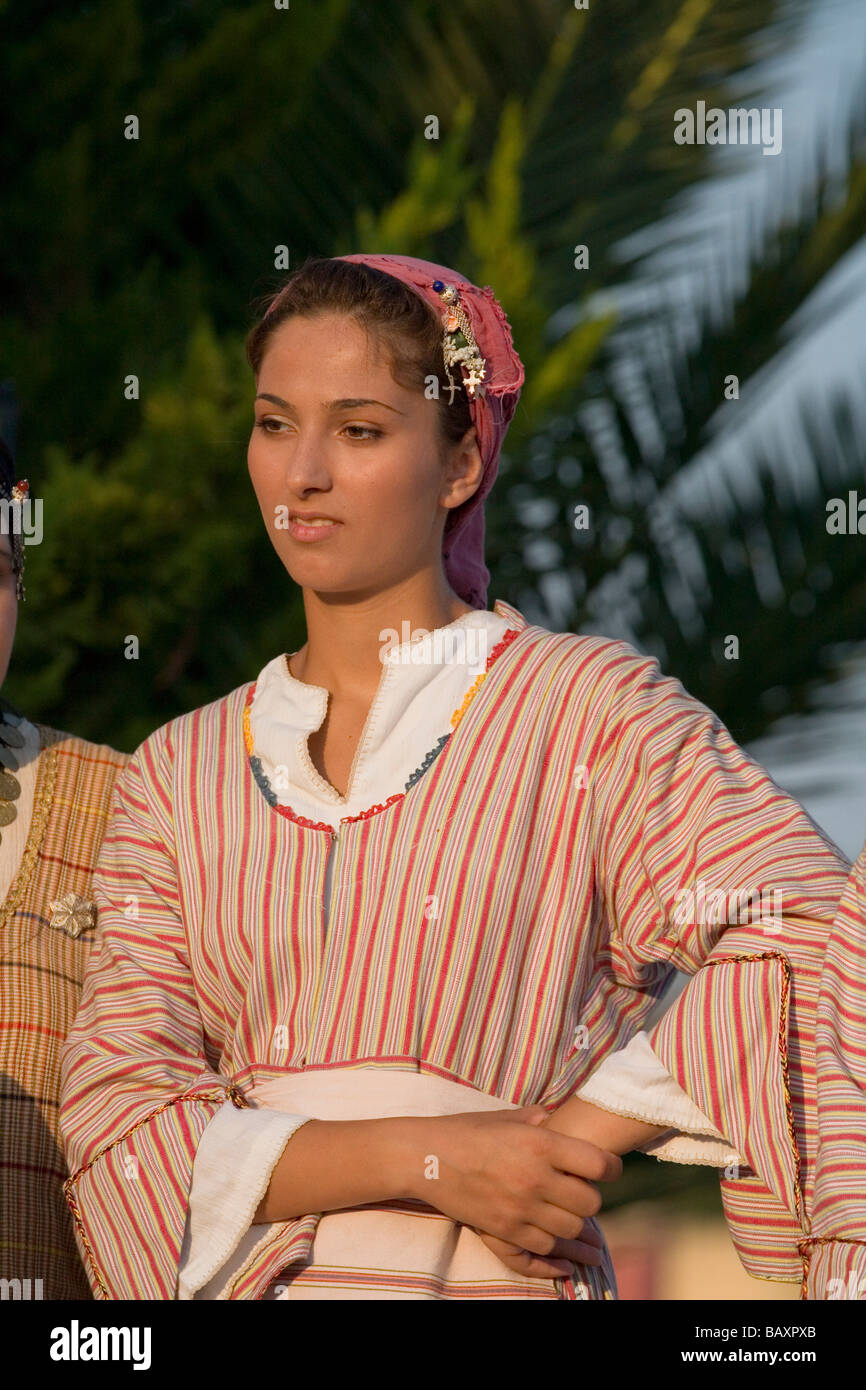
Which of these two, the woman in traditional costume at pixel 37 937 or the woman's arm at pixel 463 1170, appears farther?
the woman in traditional costume at pixel 37 937

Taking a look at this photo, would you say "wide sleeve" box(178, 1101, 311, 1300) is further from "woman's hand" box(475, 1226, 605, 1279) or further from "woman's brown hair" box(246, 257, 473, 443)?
"woman's brown hair" box(246, 257, 473, 443)

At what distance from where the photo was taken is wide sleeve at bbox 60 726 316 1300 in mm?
2555

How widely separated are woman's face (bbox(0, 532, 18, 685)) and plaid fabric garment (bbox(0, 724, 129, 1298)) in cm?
23

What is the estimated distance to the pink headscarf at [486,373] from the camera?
2.87m

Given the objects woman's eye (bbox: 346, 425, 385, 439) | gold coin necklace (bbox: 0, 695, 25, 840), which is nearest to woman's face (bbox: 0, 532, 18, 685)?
gold coin necklace (bbox: 0, 695, 25, 840)

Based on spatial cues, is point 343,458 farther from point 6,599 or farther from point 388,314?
point 6,599

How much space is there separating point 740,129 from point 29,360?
2326mm

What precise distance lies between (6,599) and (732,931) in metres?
1.12

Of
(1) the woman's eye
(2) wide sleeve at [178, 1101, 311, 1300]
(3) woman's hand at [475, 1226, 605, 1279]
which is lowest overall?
(3) woman's hand at [475, 1226, 605, 1279]

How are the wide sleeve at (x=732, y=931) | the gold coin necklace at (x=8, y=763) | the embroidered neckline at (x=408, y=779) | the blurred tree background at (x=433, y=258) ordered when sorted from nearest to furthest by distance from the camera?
the wide sleeve at (x=732, y=931) < the embroidered neckline at (x=408, y=779) < the gold coin necklace at (x=8, y=763) < the blurred tree background at (x=433, y=258)

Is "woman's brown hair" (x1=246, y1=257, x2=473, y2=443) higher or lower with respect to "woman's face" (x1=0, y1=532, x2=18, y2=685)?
higher

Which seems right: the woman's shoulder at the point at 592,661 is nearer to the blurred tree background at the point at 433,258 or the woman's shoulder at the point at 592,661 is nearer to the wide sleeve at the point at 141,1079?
the wide sleeve at the point at 141,1079

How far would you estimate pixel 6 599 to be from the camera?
2.99 m

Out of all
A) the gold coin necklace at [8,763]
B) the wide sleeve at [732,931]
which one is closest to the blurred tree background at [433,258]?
the gold coin necklace at [8,763]
